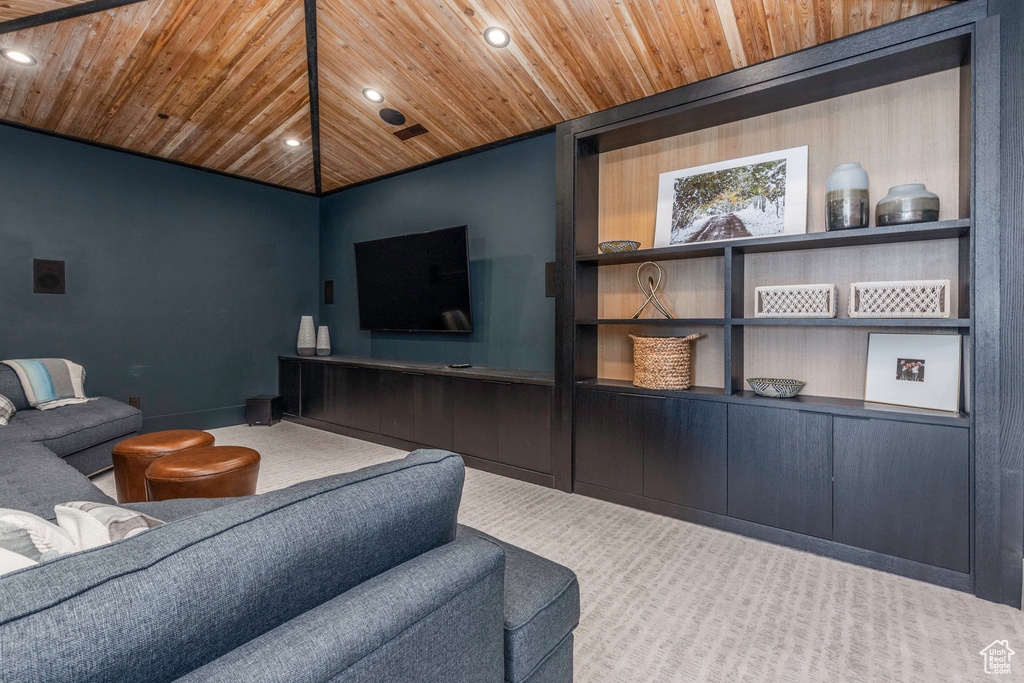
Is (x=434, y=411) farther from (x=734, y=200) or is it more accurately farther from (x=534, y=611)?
(x=534, y=611)

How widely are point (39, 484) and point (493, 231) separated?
325cm

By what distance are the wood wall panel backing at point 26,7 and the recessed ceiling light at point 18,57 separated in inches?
12.7

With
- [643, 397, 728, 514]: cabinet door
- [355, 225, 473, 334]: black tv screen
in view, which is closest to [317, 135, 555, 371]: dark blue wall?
[355, 225, 473, 334]: black tv screen

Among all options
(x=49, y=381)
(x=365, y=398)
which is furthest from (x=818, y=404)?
(x=49, y=381)

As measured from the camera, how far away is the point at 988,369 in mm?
1969

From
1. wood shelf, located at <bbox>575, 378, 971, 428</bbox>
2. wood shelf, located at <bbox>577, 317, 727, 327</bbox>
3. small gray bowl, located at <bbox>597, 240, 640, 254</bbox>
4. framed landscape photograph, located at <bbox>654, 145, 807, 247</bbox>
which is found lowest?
wood shelf, located at <bbox>575, 378, 971, 428</bbox>

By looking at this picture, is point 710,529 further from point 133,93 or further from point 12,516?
point 133,93

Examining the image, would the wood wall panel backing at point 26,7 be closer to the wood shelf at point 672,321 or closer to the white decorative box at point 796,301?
the wood shelf at point 672,321

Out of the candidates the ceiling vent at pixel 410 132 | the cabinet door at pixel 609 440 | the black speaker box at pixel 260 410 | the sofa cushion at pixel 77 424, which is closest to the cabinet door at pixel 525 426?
the cabinet door at pixel 609 440

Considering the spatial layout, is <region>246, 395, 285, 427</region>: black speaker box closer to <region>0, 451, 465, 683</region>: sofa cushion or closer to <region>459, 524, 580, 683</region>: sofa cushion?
<region>459, 524, 580, 683</region>: sofa cushion

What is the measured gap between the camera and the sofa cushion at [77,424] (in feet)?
9.55

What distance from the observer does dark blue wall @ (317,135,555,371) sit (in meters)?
3.91

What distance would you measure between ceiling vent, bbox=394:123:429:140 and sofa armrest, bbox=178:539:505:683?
385cm

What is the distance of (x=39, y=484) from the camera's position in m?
1.95
